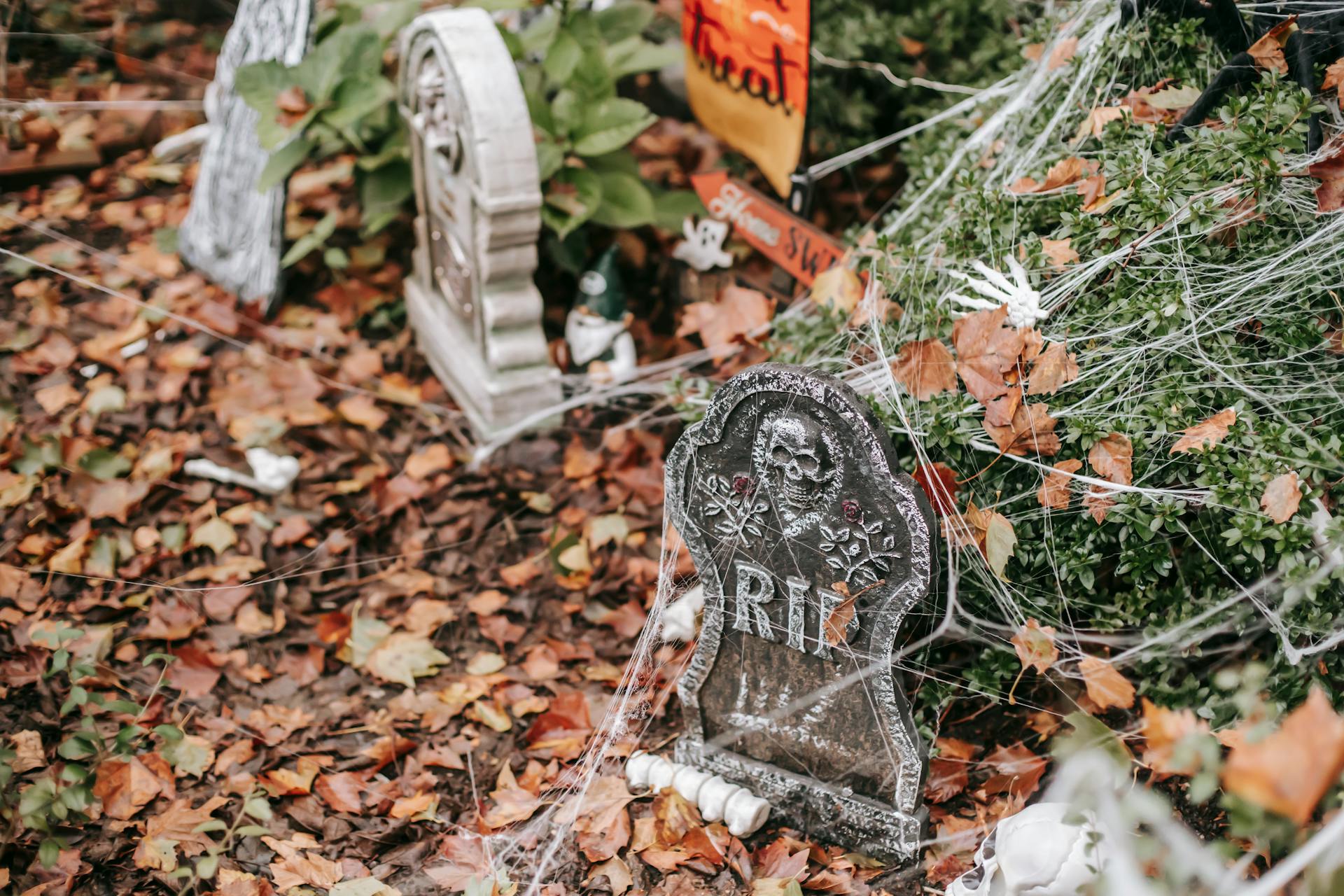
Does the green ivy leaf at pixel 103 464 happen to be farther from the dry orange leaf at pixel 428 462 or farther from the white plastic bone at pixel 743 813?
the white plastic bone at pixel 743 813

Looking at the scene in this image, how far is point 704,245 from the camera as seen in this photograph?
3.68m

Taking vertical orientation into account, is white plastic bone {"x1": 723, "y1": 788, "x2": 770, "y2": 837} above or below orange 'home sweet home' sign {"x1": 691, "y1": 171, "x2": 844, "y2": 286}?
below

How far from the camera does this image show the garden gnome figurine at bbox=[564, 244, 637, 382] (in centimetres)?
352

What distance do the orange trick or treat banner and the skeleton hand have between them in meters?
1.10

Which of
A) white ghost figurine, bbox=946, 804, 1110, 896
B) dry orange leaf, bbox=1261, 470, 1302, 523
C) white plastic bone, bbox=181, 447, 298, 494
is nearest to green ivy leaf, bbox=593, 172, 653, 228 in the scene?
white plastic bone, bbox=181, 447, 298, 494

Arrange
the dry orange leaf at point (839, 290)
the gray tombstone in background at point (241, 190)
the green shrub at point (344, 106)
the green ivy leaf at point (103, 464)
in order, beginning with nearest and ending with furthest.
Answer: the dry orange leaf at point (839, 290)
the green ivy leaf at point (103, 464)
the green shrub at point (344, 106)
the gray tombstone in background at point (241, 190)

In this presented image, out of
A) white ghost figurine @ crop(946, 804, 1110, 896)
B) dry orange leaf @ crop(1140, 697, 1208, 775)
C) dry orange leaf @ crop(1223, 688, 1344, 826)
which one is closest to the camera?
dry orange leaf @ crop(1223, 688, 1344, 826)

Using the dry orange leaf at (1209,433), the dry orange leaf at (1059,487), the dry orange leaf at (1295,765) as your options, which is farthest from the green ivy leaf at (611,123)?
the dry orange leaf at (1295,765)

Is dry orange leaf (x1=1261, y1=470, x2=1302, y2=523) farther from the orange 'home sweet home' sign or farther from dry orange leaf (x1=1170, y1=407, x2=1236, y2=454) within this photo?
the orange 'home sweet home' sign

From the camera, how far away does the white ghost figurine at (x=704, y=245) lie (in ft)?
11.9

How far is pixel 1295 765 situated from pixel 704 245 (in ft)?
9.41

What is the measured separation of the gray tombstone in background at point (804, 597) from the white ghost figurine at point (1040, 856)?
0.25 m

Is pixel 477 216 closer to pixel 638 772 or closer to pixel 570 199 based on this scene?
pixel 570 199

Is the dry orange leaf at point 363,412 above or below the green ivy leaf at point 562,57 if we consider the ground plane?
below
